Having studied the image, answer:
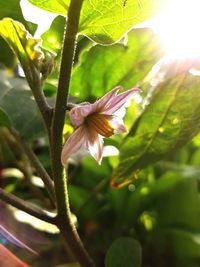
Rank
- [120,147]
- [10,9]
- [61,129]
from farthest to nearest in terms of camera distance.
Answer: [120,147] < [10,9] < [61,129]

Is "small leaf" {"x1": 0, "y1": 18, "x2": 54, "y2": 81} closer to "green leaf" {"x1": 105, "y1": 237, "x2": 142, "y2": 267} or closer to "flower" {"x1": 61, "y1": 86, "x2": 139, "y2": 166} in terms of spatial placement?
"flower" {"x1": 61, "y1": 86, "x2": 139, "y2": 166}

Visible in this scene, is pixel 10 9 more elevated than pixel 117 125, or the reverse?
pixel 10 9

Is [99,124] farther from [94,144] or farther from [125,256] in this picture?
[125,256]

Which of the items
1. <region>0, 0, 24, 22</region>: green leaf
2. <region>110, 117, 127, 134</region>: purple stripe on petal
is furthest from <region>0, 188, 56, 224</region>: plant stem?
<region>0, 0, 24, 22</region>: green leaf

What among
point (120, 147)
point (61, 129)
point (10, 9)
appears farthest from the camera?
point (120, 147)

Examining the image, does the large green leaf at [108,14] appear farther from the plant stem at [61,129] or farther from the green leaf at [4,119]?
the green leaf at [4,119]

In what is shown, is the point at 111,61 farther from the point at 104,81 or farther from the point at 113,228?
the point at 113,228

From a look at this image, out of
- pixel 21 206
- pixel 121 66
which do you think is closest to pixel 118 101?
pixel 21 206
